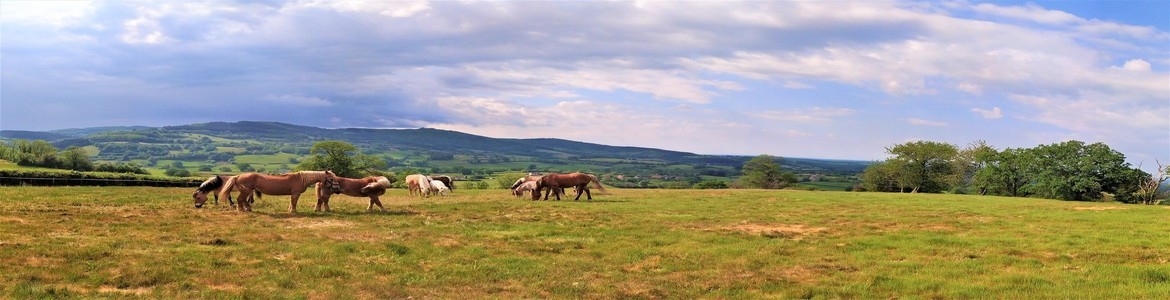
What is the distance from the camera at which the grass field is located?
10297mm

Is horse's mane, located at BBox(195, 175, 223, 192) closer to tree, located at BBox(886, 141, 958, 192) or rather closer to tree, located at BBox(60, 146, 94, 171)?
tree, located at BBox(60, 146, 94, 171)

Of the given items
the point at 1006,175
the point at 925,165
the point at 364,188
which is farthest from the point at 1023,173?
the point at 364,188

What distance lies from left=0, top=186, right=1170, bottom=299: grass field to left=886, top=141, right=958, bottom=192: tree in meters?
65.2

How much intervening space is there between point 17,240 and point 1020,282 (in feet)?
62.1

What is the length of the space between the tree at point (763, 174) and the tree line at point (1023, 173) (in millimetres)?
14293

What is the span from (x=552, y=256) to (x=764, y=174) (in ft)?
299

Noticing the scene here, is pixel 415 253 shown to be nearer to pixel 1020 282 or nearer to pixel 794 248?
pixel 794 248

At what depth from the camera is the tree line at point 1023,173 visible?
185ft

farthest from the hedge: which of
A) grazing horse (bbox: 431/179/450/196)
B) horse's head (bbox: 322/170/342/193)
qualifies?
horse's head (bbox: 322/170/342/193)

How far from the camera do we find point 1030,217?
23.8 m

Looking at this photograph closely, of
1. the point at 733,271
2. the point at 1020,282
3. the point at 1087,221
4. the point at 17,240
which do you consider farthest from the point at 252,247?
the point at 1087,221

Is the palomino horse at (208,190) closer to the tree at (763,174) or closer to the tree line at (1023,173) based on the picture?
the tree line at (1023,173)

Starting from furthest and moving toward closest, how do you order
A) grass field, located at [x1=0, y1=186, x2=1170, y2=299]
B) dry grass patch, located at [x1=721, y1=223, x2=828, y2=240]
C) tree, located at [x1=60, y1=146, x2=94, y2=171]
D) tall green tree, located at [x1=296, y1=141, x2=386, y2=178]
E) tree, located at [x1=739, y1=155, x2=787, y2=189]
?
tree, located at [x1=739, y1=155, x2=787, y2=189] < tall green tree, located at [x1=296, y1=141, x2=386, y2=178] < tree, located at [x1=60, y1=146, x2=94, y2=171] < dry grass patch, located at [x1=721, y1=223, x2=828, y2=240] < grass field, located at [x1=0, y1=186, x2=1170, y2=299]

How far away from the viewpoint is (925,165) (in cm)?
8488
